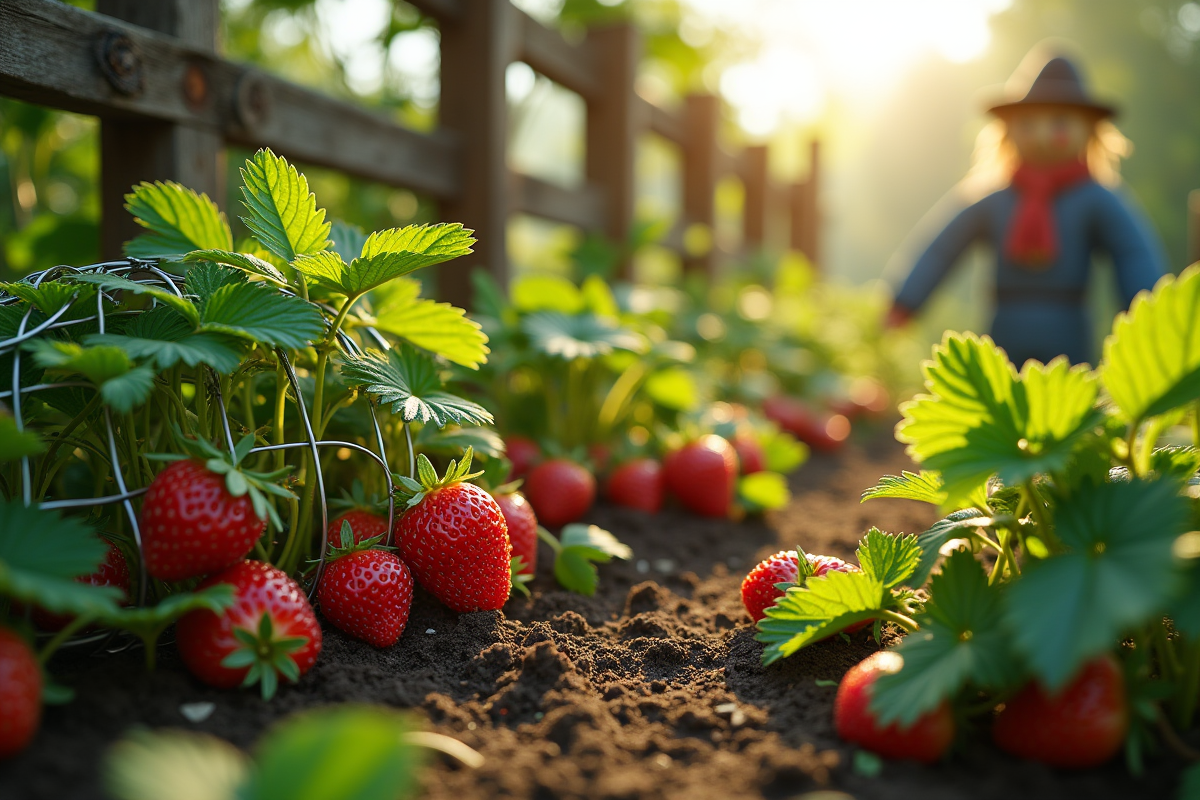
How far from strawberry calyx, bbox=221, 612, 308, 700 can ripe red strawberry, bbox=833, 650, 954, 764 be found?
2.18 feet

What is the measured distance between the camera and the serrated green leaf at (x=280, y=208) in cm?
118

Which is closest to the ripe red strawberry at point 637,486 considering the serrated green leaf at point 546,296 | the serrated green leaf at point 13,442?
the serrated green leaf at point 546,296

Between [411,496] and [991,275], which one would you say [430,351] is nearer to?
[411,496]

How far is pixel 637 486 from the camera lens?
224 cm

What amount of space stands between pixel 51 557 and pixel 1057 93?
12.3 feet

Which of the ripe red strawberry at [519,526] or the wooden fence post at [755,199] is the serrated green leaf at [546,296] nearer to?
the ripe red strawberry at [519,526]

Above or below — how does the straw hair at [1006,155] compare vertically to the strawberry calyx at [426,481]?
above

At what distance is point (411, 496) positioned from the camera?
1271 millimetres

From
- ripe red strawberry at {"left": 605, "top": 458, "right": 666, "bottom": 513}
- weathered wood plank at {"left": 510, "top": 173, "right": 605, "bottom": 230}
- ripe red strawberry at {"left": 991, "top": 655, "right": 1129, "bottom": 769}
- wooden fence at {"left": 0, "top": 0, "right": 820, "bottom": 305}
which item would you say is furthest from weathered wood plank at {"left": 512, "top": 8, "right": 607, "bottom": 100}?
ripe red strawberry at {"left": 991, "top": 655, "right": 1129, "bottom": 769}

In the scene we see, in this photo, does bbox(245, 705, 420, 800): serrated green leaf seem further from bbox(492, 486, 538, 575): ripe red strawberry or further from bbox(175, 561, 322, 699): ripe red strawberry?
bbox(492, 486, 538, 575): ripe red strawberry

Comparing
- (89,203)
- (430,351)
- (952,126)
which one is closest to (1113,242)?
(430,351)

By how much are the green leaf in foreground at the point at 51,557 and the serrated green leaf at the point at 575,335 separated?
115cm

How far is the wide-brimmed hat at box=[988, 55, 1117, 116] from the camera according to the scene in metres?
3.31

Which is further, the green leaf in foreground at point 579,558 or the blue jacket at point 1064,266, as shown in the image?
the blue jacket at point 1064,266
